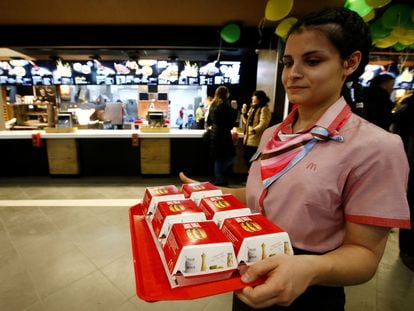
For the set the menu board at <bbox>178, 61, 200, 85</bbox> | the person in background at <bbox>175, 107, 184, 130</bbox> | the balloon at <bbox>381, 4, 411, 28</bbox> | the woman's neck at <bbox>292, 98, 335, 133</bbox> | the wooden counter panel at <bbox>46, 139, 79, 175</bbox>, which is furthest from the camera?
the person in background at <bbox>175, 107, 184, 130</bbox>

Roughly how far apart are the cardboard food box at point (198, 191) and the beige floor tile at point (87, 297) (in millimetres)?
1551

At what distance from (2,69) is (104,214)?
663cm

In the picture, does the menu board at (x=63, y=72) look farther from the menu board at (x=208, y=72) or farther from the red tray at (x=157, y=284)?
the red tray at (x=157, y=284)

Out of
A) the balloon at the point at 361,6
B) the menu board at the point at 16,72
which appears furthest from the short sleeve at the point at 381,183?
the menu board at the point at 16,72

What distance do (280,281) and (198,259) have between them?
0.72 feet

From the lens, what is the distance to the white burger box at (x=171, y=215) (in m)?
0.84

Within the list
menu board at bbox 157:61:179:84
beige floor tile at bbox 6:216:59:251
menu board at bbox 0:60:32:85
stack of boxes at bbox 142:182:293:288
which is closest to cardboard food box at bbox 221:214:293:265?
stack of boxes at bbox 142:182:293:288

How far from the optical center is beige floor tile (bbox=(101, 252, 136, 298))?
226cm

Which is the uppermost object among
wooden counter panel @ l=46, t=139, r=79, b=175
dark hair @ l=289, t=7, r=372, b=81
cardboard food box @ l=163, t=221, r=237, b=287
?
dark hair @ l=289, t=7, r=372, b=81

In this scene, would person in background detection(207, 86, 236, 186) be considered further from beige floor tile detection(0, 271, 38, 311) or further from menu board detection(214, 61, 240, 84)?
beige floor tile detection(0, 271, 38, 311)

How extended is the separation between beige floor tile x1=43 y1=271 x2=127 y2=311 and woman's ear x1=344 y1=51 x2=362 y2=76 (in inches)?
89.2

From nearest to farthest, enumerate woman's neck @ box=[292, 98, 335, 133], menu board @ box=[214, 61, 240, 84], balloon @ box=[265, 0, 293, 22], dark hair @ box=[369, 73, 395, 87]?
woman's neck @ box=[292, 98, 335, 133], balloon @ box=[265, 0, 293, 22], dark hair @ box=[369, 73, 395, 87], menu board @ box=[214, 61, 240, 84]

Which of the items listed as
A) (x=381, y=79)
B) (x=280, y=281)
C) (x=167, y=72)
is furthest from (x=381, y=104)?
(x=167, y=72)

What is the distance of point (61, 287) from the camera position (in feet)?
7.36
